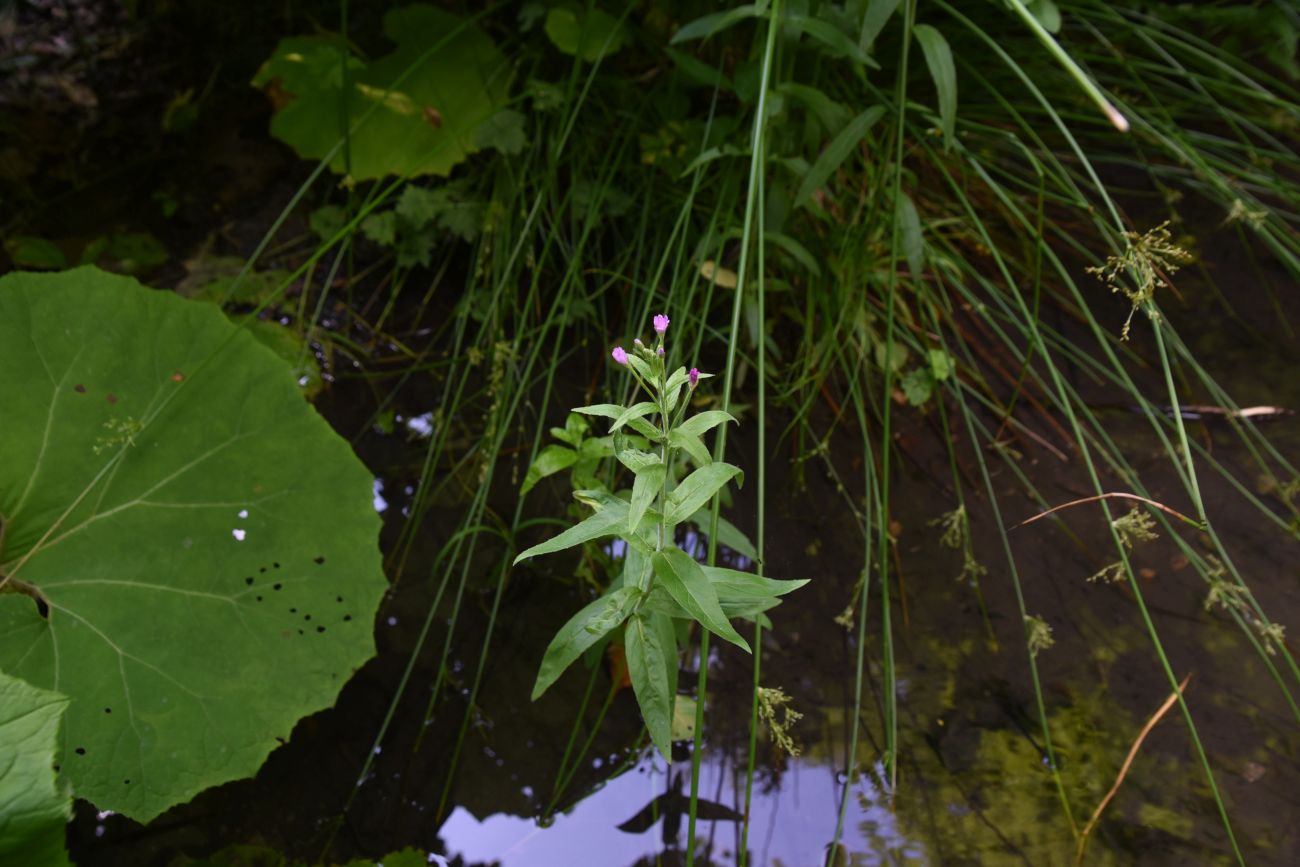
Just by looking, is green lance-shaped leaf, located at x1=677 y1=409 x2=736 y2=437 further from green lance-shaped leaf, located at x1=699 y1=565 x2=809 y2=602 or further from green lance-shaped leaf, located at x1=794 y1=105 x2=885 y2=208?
green lance-shaped leaf, located at x1=794 y1=105 x2=885 y2=208

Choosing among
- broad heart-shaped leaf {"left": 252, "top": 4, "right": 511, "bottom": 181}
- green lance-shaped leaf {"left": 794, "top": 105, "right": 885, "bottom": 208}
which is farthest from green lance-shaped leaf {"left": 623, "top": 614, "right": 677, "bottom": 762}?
broad heart-shaped leaf {"left": 252, "top": 4, "right": 511, "bottom": 181}

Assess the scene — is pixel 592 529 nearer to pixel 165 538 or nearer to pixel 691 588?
pixel 691 588

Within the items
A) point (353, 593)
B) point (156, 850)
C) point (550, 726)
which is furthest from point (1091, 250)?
point (156, 850)

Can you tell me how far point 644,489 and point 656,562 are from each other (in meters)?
0.10

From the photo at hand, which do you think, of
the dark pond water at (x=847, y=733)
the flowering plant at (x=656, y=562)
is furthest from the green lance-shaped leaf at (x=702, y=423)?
the dark pond water at (x=847, y=733)

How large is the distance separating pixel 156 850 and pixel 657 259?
3.95 ft

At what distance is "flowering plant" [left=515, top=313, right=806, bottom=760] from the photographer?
2.84ft

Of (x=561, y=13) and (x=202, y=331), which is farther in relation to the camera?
(x=561, y=13)

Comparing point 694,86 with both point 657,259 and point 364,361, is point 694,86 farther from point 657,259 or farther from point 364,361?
point 364,361

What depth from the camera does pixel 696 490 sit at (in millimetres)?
941

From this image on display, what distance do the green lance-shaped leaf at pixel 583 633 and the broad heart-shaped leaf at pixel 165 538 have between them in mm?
426

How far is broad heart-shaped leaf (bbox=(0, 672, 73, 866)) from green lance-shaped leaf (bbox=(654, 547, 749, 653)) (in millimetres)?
564

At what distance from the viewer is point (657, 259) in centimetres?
172

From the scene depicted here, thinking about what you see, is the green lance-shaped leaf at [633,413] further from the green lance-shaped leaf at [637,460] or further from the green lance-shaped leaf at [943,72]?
the green lance-shaped leaf at [943,72]
